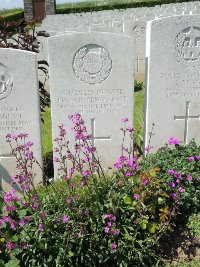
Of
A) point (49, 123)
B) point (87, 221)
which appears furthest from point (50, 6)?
point (87, 221)

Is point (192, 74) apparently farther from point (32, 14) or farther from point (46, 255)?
point (32, 14)

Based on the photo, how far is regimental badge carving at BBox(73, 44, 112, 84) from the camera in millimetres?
3936

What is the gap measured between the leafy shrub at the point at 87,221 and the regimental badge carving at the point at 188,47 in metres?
1.56

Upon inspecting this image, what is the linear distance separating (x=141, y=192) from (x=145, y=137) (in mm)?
1550

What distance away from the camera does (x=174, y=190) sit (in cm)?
327

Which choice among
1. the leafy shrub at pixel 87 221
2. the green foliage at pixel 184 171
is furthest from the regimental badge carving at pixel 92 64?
the leafy shrub at pixel 87 221

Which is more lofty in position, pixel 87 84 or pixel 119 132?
pixel 87 84

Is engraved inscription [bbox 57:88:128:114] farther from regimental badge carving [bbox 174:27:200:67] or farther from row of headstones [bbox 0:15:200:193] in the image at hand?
regimental badge carving [bbox 174:27:200:67]

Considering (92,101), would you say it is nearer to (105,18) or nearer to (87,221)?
(87,221)

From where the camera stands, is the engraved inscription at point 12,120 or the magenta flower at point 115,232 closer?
the magenta flower at point 115,232

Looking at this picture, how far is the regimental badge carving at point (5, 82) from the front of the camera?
3895mm

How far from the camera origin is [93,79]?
4.03 metres

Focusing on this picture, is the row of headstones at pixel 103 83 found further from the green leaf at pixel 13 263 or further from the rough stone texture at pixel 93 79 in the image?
the green leaf at pixel 13 263

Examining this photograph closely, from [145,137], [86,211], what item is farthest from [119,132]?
[86,211]
